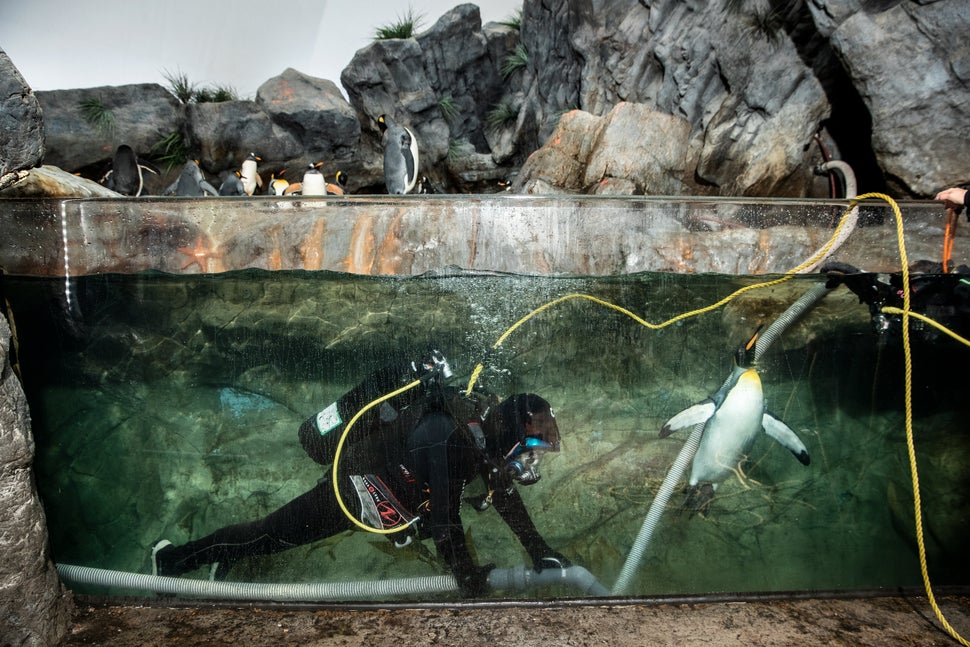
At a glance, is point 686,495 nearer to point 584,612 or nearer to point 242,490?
point 584,612

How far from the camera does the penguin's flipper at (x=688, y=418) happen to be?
3.54m

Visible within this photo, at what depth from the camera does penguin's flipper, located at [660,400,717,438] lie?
354cm

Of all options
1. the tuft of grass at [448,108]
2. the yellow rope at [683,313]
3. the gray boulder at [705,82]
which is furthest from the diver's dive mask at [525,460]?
the tuft of grass at [448,108]

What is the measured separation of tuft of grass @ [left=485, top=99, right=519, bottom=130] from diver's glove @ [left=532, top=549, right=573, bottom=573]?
49.0 ft

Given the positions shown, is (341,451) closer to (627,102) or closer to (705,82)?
(627,102)

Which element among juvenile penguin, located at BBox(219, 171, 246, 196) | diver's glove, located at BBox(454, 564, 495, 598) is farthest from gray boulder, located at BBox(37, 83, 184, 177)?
diver's glove, located at BBox(454, 564, 495, 598)

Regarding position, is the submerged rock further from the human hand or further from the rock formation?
the rock formation

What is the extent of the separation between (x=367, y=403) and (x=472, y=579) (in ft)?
3.72

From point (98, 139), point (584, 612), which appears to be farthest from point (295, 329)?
point (98, 139)

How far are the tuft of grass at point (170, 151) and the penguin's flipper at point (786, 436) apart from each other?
15443mm

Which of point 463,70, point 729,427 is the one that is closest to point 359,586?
point 729,427

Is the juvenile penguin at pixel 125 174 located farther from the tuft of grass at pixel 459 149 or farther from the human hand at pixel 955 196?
the human hand at pixel 955 196

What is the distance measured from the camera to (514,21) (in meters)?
18.3

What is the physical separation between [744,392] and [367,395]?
86.7 inches
